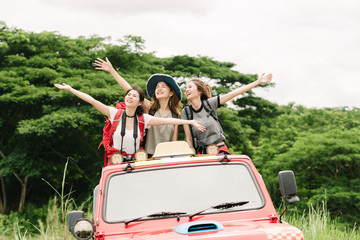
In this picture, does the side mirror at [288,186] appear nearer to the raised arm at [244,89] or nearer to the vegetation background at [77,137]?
the raised arm at [244,89]

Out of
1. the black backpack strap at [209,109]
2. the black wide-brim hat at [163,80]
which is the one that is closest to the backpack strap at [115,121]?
the black wide-brim hat at [163,80]

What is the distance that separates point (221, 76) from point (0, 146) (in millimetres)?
11342

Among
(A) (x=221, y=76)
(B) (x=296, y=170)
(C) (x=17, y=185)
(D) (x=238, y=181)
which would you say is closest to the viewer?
(D) (x=238, y=181)

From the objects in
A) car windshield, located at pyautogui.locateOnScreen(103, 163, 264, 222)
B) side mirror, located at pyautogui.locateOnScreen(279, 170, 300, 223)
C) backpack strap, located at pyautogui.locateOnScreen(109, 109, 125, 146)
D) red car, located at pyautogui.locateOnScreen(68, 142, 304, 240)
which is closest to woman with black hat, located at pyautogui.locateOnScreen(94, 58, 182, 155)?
backpack strap, located at pyautogui.locateOnScreen(109, 109, 125, 146)

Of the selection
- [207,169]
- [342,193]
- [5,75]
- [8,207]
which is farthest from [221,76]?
[207,169]

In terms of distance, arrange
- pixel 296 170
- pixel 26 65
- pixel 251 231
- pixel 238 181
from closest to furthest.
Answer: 1. pixel 251 231
2. pixel 238 181
3. pixel 26 65
4. pixel 296 170

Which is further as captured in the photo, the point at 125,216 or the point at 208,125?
the point at 208,125

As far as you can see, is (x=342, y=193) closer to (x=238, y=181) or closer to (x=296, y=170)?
(x=296, y=170)

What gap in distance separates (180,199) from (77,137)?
16.0 metres

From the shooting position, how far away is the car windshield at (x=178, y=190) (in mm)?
3307

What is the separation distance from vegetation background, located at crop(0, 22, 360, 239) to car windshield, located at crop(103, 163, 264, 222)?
12307 millimetres

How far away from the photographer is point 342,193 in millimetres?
16812

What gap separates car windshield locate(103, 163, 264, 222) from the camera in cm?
331

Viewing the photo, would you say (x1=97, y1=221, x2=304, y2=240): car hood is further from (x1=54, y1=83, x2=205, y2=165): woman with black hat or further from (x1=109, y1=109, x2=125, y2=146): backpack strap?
(x1=109, y1=109, x2=125, y2=146): backpack strap
